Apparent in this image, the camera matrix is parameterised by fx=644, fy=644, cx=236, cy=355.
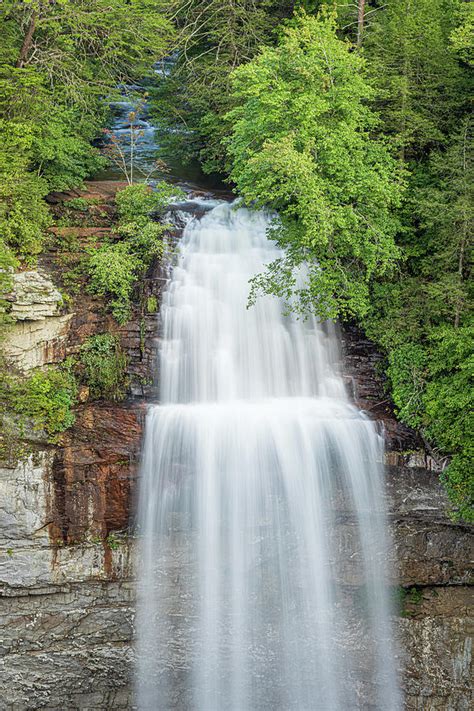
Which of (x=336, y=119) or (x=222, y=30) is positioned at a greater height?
(x=222, y=30)

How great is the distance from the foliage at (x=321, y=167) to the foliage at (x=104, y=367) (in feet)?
9.23

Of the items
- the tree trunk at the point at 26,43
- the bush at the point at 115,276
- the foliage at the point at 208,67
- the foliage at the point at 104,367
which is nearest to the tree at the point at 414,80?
the foliage at the point at 208,67

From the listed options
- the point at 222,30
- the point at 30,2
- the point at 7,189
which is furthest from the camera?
the point at 222,30

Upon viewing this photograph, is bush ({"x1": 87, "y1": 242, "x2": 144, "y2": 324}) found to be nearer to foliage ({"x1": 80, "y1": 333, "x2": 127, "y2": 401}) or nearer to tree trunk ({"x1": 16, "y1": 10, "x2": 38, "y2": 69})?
foliage ({"x1": 80, "y1": 333, "x2": 127, "y2": 401})

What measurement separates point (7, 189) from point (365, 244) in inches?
250

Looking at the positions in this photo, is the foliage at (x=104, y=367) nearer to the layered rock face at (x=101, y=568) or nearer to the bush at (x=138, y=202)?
the layered rock face at (x=101, y=568)

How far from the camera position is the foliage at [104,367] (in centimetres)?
1077

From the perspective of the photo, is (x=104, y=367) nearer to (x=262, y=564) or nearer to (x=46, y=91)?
(x=262, y=564)

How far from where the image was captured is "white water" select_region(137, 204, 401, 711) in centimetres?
1003

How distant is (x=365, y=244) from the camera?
11.4 metres

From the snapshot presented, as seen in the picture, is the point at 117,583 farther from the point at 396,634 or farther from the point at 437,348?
the point at 437,348

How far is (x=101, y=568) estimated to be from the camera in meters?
9.99

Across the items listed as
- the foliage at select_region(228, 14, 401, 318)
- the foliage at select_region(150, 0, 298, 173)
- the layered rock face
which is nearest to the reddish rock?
the layered rock face

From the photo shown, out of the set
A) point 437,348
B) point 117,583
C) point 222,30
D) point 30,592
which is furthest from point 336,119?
point 30,592
